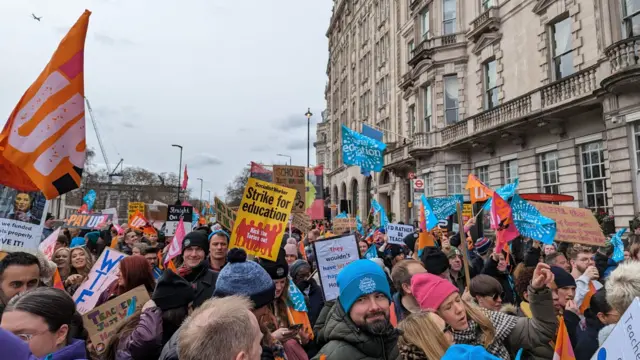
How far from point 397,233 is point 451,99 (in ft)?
53.2

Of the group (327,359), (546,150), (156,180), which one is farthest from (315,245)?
(156,180)

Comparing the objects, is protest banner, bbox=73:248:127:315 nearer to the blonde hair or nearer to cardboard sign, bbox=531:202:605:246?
the blonde hair

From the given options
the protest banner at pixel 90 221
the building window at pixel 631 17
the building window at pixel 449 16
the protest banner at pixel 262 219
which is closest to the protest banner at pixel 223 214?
the protest banner at pixel 262 219

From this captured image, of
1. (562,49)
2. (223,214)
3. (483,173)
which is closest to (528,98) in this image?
(562,49)

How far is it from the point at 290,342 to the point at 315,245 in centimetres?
252

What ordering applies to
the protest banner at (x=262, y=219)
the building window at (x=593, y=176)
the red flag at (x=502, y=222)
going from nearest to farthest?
the protest banner at (x=262, y=219) → the red flag at (x=502, y=222) → the building window at (x=593, y=176)

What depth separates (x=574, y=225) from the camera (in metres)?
7.37

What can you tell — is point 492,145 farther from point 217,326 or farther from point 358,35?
point 358,35

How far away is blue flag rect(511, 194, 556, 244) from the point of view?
6.83 metres

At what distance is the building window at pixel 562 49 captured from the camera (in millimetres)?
15805

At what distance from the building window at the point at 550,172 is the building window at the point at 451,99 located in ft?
22.3

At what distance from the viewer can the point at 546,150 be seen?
1659cm

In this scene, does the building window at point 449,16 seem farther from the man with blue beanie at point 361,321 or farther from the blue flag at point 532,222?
the man with blue beanie at point 361,321

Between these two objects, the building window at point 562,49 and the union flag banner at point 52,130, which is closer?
the union flag banner at point 52,130
